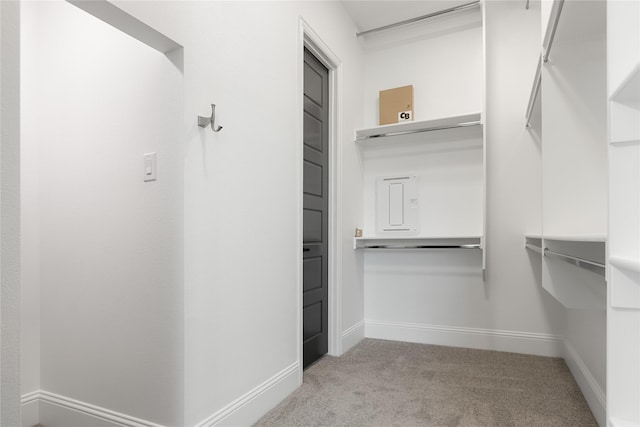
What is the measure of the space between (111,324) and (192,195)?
679mm

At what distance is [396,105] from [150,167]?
223 centimetres

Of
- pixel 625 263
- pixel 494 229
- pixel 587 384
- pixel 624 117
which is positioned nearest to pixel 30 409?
pixel 625 263

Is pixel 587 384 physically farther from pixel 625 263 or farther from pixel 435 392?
pixel 625 263

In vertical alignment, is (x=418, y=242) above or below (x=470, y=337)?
above

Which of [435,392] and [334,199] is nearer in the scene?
[435,392]

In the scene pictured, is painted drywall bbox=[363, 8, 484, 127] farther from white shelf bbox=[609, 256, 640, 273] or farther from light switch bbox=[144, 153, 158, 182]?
white shelf bbox=[609, 256, 640, 273]

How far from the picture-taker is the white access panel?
128 inches

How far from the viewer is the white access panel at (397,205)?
3.24 meters

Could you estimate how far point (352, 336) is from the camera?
3109mm

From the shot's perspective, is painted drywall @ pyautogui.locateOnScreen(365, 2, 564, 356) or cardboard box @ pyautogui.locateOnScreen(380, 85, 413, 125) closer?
painted drywall @ pyautogui.locateOnScreen(365, 2, 564, 356)

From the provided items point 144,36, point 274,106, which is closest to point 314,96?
point 274,106

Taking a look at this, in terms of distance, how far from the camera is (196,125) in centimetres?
159

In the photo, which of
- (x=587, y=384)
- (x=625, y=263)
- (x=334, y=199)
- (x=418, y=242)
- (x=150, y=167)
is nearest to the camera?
(x=625, y=263)

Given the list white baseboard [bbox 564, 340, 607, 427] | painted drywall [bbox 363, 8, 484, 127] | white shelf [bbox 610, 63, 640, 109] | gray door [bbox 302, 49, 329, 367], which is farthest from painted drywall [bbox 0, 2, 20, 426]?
painted drywall [bbox 363, 8, 484, 127]
